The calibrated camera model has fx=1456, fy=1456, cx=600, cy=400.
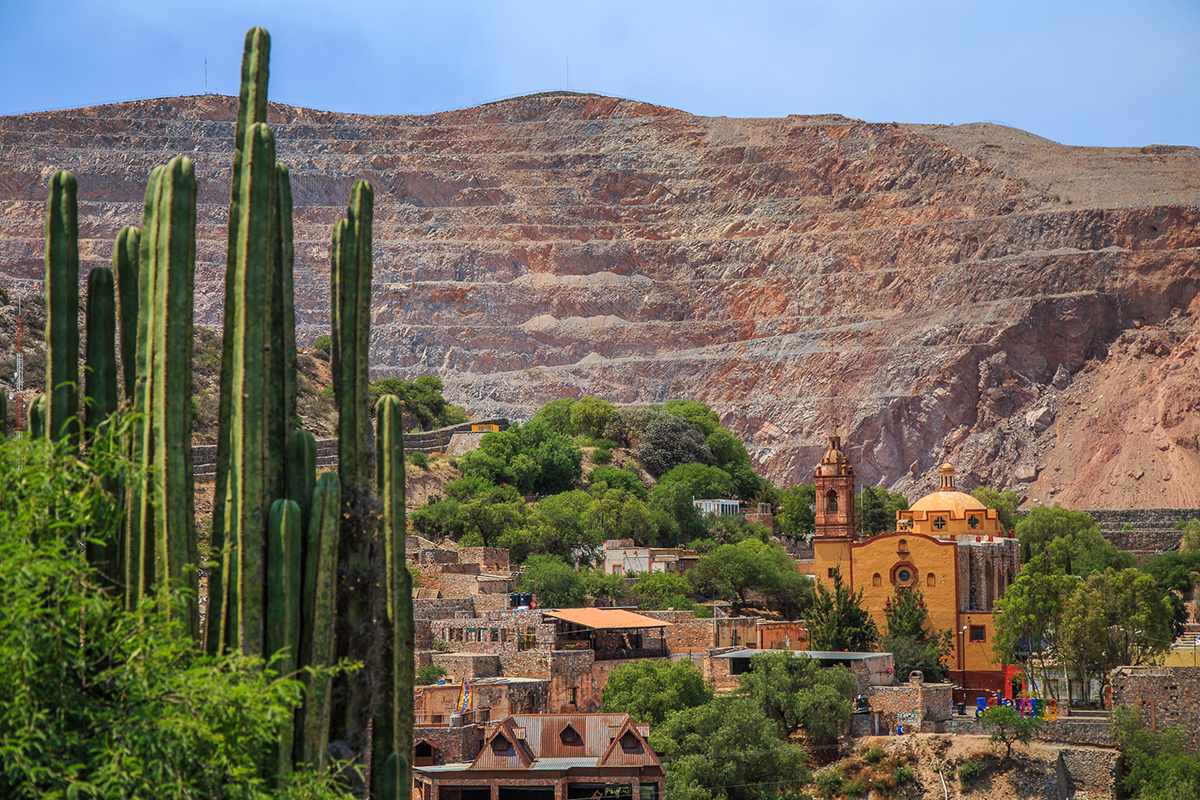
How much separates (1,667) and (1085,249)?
114 m

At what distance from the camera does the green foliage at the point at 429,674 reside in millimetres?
37219

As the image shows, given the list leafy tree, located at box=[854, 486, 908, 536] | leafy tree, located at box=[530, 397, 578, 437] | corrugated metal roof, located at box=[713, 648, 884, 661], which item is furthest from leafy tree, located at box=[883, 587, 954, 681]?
leafy tree, located at box=[530, 397, 578, 437]

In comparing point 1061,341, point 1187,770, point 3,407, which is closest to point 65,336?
point 3,407

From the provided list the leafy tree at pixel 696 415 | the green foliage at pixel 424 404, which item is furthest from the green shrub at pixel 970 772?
the green foliage at pixel 424 404

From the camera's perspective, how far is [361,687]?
1322 centimetres

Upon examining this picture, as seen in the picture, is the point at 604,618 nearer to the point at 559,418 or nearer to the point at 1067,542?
the point at 1067,542

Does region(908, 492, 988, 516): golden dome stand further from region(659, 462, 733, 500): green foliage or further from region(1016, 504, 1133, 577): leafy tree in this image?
region(659, 462, 733, 500): green foliage

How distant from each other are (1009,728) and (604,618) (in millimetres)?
12900

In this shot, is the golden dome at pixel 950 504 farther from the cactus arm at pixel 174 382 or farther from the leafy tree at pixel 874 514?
the cactus arm at pixel 174 382

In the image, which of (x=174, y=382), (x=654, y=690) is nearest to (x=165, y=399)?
(x=174, y=382)

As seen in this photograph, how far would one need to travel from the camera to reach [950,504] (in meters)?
59.3

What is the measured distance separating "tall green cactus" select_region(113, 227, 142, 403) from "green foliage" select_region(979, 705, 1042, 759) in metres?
29.9

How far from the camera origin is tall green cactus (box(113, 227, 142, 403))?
12812 mm

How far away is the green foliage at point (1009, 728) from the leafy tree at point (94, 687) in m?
30.0
